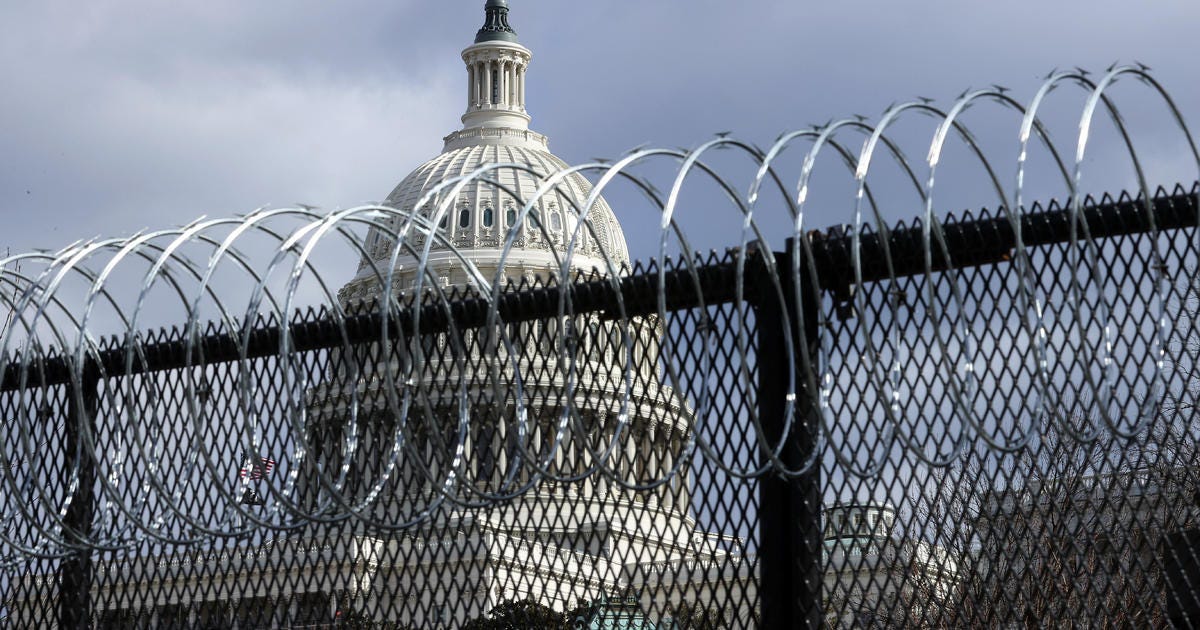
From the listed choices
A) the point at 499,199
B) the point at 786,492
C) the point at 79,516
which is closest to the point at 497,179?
the point at 499,199

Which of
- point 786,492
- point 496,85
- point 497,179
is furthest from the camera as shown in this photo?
point 496,85

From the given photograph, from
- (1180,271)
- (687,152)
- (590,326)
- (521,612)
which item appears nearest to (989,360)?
(1180,271)

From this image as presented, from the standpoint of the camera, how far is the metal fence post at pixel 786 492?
30.6 feet

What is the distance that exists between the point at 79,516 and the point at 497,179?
227 feet

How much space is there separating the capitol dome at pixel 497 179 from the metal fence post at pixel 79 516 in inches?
2051

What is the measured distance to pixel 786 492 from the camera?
30.9 ft

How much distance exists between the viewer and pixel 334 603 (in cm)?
1164

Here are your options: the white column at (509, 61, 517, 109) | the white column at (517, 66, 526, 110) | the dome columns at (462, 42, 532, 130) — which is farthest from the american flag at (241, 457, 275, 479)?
the white column at (517, 66, 526, 110)

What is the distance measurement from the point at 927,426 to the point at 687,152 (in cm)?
205

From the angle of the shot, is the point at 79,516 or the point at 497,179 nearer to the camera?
the point at 79,516

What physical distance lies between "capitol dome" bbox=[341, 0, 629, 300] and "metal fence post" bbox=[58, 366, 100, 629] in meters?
52.1

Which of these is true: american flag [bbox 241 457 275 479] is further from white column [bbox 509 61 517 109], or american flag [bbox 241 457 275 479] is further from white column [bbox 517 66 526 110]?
white column [bbox 517 66 526 110]

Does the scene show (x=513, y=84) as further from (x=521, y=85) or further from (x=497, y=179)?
(x=497, y=179)

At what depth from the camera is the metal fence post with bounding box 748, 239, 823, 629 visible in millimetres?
9336
